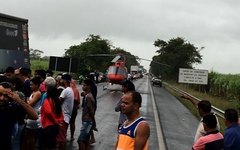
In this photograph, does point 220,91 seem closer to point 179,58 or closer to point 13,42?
point 13,42

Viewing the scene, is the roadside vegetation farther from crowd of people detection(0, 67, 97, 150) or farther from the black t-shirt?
the black t-shirt

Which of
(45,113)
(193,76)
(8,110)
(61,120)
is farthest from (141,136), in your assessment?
(193,76)

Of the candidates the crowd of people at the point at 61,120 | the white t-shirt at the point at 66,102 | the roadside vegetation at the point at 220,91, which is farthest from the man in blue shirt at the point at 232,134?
the roadside vegetation at the point at 220,91

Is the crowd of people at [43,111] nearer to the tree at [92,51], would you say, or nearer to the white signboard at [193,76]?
the white signboard at [193,76]

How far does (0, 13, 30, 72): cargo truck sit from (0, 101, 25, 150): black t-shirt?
7737mm

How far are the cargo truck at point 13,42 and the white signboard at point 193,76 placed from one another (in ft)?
91.9

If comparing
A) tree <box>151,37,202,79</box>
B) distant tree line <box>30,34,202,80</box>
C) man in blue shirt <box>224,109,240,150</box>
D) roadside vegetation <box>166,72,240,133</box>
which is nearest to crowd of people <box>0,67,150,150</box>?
man in blue shirt <box>224,109,240,150</box>

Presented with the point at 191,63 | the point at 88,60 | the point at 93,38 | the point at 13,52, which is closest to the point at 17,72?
the point at 13,52

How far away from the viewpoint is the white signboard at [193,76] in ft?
137

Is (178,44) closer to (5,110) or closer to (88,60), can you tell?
(88,60)

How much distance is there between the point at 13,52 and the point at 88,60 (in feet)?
241

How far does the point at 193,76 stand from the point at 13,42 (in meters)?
29.1

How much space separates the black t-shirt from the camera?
624cm

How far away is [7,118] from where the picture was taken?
6.33 m
